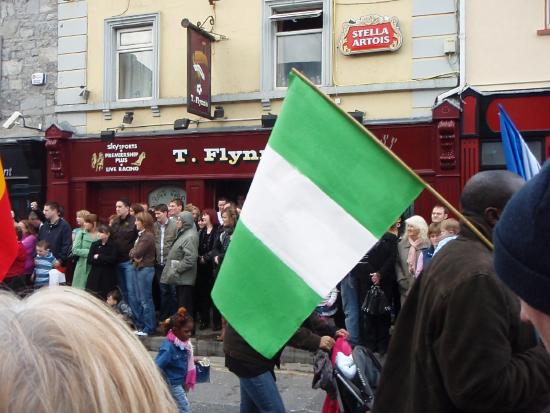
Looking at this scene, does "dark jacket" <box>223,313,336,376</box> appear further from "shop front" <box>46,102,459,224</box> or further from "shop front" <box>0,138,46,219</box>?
"shop front" <box>0,138,46,219</box>

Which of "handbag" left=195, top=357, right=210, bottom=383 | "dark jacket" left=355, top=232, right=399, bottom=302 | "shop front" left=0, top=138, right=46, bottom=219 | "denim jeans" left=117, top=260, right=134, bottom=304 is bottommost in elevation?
"handbag" left=195, top=357, right=210, bottom=383

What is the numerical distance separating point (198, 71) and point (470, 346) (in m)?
10.2

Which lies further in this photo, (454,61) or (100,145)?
(100,145)

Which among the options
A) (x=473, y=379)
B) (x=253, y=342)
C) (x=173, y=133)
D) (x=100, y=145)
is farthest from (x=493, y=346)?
(x=100, y=145)

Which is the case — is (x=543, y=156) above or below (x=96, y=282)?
above

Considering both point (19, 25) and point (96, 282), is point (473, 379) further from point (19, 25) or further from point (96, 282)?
point (19, 25)

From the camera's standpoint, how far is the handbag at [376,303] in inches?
324

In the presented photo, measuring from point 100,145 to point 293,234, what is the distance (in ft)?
37.2

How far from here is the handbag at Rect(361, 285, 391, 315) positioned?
27.0ft

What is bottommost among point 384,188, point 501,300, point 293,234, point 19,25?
point 501,300

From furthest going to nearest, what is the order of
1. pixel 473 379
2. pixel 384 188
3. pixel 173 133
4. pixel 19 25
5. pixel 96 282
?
1. pixel 19 25
2. pixel 173 133
3. pixel 96 282
4. pixel 384 188
5. pixel 473 379

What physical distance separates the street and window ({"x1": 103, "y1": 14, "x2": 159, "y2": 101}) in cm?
671

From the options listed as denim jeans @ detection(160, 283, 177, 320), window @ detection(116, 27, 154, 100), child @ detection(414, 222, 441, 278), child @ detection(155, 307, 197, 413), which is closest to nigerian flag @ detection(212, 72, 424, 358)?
child @ detection(155, 307, 197, 413)

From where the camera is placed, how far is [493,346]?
244 cm
